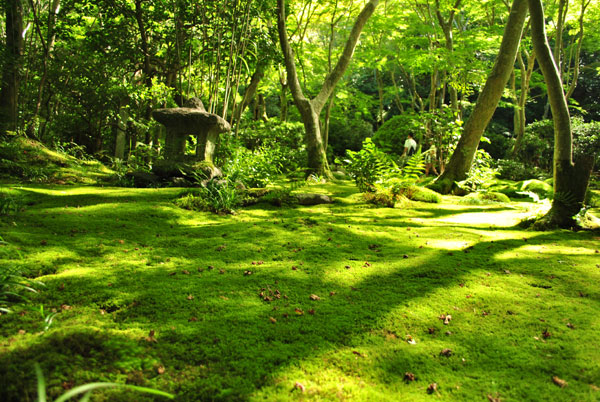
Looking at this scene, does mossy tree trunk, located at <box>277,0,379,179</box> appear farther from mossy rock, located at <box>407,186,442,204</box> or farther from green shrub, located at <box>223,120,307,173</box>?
green shrub, located at <box>223,120,307,173</box>

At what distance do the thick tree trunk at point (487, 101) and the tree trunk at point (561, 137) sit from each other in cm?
321

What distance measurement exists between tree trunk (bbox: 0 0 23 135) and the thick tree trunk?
370 inches

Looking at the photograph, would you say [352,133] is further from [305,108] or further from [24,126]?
[24,126]

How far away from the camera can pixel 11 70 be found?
23.5 ft

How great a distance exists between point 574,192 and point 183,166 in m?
5.68

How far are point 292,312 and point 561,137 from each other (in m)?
4.17

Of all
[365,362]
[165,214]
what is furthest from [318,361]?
[165,214]

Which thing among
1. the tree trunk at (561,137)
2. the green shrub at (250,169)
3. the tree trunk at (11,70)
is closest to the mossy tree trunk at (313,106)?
the green shrub at (250,169)

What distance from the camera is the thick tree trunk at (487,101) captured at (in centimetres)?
686

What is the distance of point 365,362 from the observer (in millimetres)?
1622

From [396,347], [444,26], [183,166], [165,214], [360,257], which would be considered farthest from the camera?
[444,26]

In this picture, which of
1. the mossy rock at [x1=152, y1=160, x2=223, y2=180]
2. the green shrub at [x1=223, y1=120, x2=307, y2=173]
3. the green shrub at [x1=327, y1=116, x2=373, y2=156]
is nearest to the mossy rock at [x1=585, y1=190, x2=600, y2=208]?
the mossy rock at [x1=152, y1=160, x2=223, y2=180]

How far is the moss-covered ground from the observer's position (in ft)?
4.68

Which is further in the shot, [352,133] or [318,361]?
[352,133]
